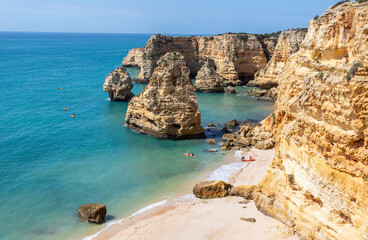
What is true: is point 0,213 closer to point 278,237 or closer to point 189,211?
point 189,211

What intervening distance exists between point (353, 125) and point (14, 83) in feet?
223

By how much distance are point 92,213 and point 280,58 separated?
49302 millimetres

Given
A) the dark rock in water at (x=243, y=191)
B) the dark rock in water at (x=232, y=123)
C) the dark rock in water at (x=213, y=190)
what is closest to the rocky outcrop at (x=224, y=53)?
the dark rock in water at (x=232, y=123)

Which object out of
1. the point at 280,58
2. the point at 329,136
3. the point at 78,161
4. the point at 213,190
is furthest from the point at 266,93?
the point at 329,136

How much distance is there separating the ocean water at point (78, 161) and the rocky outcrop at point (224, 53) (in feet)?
52.6

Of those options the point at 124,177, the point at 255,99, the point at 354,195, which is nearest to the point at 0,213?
the point at 124,177

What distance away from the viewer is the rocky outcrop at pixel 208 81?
210 ft

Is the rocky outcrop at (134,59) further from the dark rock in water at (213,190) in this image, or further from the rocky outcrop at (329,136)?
the rocky outcrop at (329,136)

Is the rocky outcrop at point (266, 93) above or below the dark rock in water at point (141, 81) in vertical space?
above

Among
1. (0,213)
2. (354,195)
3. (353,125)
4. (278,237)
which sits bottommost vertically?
(0,213)

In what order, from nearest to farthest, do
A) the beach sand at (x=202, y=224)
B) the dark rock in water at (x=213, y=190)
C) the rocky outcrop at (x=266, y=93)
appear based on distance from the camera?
the beach sand at (x=202, y=224), the dark rock in water at (x=213, y=190), the rocky outcrop at (x=266, y=93)

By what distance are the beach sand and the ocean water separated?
149 centimetres

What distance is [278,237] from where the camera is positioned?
1661 cm

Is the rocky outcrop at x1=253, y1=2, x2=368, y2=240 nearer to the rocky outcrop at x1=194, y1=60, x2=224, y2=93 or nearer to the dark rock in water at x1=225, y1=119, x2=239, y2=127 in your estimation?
the dark rock in water at x1=225, y1=119, x2=239, y2=127
